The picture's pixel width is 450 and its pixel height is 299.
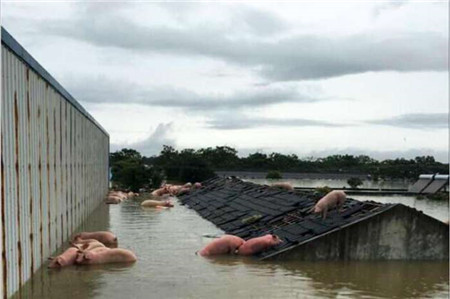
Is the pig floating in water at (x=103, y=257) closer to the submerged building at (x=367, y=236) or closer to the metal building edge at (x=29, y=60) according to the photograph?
the submerged building at (x=367, y=236)

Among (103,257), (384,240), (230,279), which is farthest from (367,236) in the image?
(103,257)

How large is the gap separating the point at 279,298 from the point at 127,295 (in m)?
2.73

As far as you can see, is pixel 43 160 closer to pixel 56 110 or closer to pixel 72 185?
pixel 56 110

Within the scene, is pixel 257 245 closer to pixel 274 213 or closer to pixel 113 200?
pixel 274 213

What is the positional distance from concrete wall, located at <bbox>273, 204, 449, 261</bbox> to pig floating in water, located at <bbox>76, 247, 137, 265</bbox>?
3572mm

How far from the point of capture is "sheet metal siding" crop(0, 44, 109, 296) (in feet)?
32.9

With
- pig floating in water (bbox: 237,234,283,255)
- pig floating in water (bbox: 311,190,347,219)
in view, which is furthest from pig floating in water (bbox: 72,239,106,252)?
pig floating in water (bbox: 311,190,347,219)

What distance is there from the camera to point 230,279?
12547mm

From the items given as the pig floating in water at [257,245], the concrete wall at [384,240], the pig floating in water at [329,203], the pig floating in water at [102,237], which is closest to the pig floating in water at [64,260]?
the pig floating in water at [102,237]

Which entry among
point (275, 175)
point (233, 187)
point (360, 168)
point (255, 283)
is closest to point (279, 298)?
point (255, 283)

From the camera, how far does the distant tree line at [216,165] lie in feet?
162

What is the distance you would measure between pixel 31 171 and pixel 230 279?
14.9ft

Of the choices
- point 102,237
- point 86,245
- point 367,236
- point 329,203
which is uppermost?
point 329,203

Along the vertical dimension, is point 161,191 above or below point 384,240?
below
